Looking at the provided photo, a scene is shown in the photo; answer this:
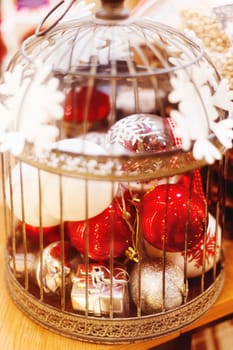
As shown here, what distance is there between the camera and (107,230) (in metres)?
0.86

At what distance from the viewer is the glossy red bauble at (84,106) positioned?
127 centimetres

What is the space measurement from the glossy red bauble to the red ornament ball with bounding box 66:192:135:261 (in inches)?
16.1

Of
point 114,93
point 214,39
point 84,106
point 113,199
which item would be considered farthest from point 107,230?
point 84,106

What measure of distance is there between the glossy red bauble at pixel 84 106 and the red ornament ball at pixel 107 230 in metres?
0.41

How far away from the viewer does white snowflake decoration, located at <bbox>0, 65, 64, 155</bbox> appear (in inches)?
28.7

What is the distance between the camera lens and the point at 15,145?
2.47 ft

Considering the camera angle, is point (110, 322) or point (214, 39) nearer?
point (110, 322)

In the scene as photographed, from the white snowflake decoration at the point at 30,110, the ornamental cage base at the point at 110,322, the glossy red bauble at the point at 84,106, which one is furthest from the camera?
the glossy red bauble at the point at 84,106

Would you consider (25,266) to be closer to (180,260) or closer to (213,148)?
(180,260)

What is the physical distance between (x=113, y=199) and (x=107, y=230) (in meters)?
0.06

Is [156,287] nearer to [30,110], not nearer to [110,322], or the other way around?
[110,322]

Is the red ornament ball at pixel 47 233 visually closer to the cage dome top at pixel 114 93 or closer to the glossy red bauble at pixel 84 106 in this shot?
the cage dome top at pixel 114 93

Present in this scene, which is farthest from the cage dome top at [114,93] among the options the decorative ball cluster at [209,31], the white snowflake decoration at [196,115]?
the decorative ball cluster at [209,31]

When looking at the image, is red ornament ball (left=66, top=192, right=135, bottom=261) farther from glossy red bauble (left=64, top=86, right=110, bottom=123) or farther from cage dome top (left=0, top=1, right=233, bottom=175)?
glossy red bauble (left=64, top=86, right=110, bottom=123)
